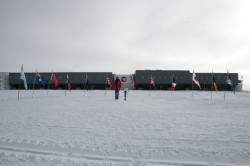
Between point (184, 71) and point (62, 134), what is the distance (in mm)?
50313

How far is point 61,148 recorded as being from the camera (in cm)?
369

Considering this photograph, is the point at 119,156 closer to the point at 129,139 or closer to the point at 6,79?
the point at 129,139

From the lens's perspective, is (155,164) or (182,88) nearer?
(155,164)

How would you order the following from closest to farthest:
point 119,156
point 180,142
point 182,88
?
point 119,156 < point 180,142 < point 182,88

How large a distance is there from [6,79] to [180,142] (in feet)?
201

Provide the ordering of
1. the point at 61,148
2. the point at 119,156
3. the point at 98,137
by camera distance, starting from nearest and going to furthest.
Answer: the point at 119,156 → the point at 61,148 → the point at 98,137

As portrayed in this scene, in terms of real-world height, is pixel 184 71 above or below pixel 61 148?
above

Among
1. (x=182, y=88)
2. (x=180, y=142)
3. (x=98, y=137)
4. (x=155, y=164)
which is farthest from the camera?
(x=182, y=88)

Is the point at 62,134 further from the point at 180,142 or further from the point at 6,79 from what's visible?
the point at 6,79

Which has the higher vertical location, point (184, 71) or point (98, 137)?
→ point (184, 71)

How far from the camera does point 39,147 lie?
373cm

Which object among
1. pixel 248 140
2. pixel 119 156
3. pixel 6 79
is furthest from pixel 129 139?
pixel 6 79

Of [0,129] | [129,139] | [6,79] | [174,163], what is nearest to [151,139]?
[129,139]

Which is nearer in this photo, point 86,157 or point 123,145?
point 86,157
